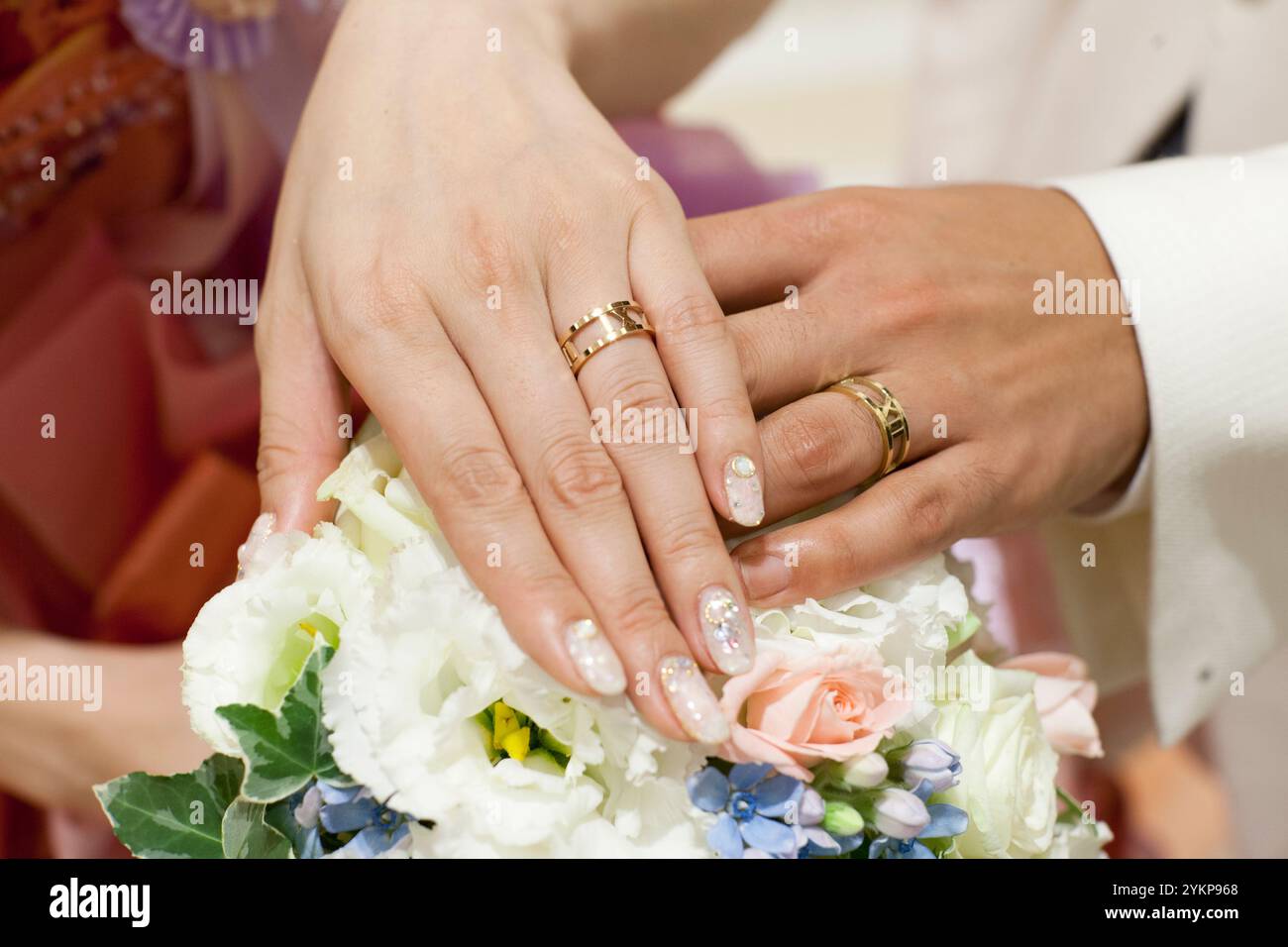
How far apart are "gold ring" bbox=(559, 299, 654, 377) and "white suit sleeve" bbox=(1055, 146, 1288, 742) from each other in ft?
1.19

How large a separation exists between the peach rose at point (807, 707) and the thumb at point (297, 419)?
28cm

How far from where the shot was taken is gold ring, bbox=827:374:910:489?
580 millimetres

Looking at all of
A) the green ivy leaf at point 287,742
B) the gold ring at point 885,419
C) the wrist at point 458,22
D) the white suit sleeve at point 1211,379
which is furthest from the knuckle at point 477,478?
the white suit sleeve at point 1211,379

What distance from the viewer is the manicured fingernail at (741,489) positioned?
0.53 metres

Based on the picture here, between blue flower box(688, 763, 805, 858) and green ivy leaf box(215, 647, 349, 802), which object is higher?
green ivy leaf box(215, 647, 349, 802)

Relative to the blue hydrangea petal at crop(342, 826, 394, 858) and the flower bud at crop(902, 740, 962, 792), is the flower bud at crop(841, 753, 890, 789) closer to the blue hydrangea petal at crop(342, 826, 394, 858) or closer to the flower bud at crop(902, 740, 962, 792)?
the flower bud at crop(902, 740, 962, 792)

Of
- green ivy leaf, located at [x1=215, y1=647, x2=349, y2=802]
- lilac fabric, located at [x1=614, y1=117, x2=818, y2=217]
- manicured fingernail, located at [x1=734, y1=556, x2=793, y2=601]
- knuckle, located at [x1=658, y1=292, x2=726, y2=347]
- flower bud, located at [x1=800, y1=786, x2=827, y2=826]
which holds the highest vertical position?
lilac fabric, located at [x1=614, y1=117, x2=818, y2=217]

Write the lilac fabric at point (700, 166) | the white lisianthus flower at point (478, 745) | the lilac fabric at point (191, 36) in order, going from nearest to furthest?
the white lisianthus flower at point (478, 745)
the lilac fabric at point (191, 36)
the lilac fabric at point (700, 166)

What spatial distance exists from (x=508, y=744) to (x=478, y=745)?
0.02 metres

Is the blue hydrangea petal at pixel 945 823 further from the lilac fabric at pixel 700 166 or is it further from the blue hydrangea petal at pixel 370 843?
the lilac fabric at pixel 700 166

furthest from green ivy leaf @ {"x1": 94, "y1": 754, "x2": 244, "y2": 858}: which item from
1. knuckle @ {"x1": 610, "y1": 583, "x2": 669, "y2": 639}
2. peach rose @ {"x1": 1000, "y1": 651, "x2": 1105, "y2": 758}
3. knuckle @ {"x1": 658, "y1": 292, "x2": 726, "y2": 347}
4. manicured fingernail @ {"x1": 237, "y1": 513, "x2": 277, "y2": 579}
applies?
peach rose @ {"x1": 1000, "y1": 651, "x2": 1105, "y2": 758}

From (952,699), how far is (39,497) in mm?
783

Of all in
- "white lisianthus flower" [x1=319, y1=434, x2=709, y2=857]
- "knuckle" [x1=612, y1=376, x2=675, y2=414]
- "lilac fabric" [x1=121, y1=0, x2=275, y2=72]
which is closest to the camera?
"white lisianthus flower" [x1=319, y1=434, x2=709, y2=857]
